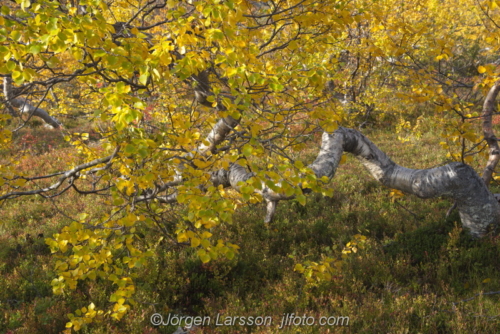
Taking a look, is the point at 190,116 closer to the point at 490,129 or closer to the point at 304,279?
the point at 304,279

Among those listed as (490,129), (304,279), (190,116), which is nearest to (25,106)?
(190,116)

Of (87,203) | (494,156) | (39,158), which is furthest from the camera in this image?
(39,158)

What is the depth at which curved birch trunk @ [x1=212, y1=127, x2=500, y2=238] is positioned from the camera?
15.5 ft

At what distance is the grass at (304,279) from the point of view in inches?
158

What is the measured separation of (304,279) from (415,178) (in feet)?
8.04

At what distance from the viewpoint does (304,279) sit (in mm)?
4965

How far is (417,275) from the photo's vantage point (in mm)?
4969

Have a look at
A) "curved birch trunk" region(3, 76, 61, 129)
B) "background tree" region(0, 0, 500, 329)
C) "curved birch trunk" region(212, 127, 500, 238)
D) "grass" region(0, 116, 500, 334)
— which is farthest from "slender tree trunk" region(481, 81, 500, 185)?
"curved birch trunk" region(3, 76, 61, 129)

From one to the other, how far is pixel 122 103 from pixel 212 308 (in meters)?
3.51

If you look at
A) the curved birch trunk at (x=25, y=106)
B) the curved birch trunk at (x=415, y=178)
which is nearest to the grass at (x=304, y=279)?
the curved birch trunk at (x=415, y=178)

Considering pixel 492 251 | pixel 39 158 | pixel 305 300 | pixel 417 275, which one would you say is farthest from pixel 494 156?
pixel 39 158

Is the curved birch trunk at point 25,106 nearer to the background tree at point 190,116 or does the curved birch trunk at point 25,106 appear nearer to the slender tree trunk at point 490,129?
the background tree at point 190,116

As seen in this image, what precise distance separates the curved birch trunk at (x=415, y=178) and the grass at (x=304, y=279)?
0.46 meters

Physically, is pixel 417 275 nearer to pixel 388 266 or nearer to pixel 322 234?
pixel 388 266
